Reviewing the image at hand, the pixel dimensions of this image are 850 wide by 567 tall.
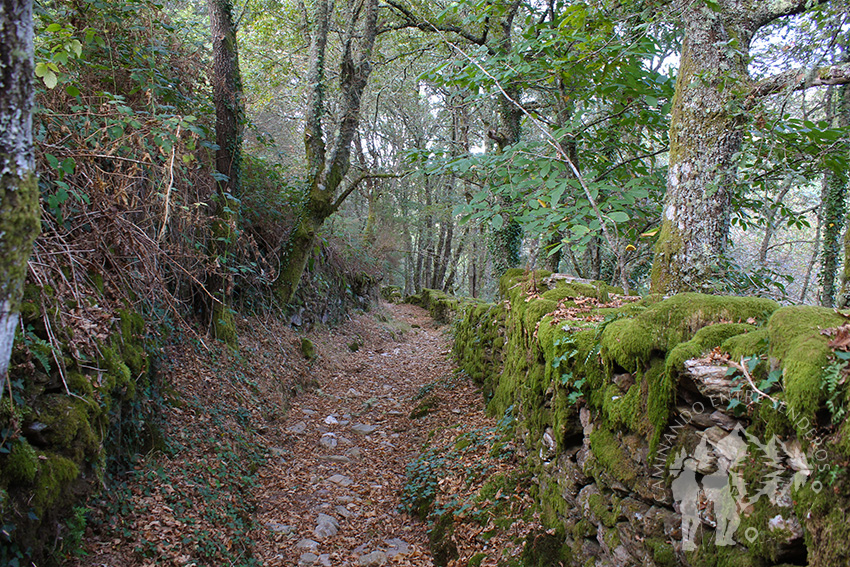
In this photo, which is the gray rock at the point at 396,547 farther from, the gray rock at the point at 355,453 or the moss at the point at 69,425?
the moss at the point at 69,425

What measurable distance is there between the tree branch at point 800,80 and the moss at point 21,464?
225 inches

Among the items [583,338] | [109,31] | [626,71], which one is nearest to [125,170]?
[109,31]

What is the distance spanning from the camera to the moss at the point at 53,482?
278cm

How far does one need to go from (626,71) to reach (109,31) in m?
6.24

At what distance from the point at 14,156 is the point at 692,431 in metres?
3.19

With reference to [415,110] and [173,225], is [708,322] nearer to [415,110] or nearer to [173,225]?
[173,225]

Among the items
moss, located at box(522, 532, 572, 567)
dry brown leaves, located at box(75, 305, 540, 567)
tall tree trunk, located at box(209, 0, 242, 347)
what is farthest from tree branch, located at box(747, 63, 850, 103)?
tall tree trunk, located at box(209, 0, 242, 347)

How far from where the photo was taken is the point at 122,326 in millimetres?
4188

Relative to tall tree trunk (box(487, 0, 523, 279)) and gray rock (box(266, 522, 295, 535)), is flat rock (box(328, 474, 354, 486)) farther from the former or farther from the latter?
tall tree trunk (box(487, 0, 523, 279))

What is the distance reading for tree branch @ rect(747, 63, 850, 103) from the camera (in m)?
3.04

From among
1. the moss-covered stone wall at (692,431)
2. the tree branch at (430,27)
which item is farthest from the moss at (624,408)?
the tree branch at (430,27)

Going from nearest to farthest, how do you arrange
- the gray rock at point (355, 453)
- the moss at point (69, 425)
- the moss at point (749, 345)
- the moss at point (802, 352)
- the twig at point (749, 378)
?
the moss at point (802, 352) → the twig at point (749, 378) → the moss at point (749, 345) → the moss at point (69, 425) → the gray rock at point (355, 453)

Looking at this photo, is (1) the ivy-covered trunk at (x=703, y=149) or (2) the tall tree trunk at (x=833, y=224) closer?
(1) the ivy-covered trunk at (x=703, y=149)

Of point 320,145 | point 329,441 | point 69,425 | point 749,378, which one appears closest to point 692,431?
point 749,378
